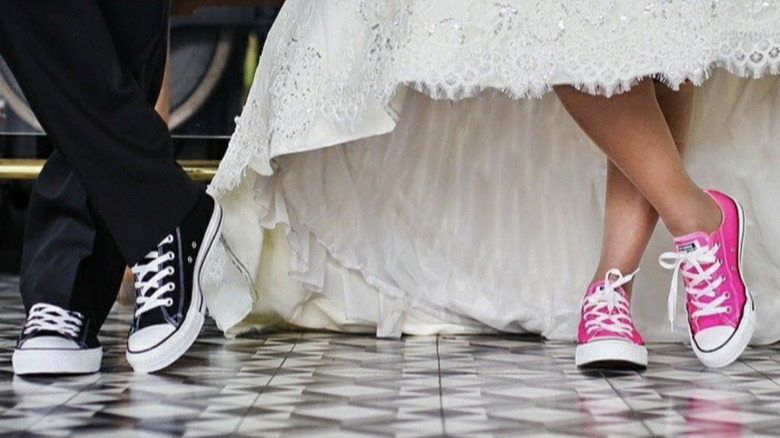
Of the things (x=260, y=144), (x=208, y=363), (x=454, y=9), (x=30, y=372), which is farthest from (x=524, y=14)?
(x=30, y=372)

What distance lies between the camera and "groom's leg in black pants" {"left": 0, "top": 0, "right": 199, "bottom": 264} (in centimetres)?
149

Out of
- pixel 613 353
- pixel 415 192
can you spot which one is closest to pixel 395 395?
pixel 613 353

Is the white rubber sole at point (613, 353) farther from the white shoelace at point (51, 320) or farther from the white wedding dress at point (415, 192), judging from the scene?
the white shoelace at point (51, 320)

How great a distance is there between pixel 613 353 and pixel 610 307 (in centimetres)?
8

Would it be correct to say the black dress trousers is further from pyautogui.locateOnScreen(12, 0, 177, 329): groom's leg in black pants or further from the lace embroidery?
the lace embroidery

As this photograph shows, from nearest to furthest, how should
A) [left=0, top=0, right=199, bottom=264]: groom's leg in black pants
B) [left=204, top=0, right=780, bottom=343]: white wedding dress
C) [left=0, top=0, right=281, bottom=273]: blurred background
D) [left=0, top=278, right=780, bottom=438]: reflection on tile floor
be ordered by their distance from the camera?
[left=0, top=278, right=780, bottom=438]: reflection on tile floor < [left=0, top=0, right=199, bottom=264]: groom's leg in black pants < [left=204, top=0, right=780, bottom=343]: white wedding dress < [left=0, top=0, right=281, bottom=273]: blurred background

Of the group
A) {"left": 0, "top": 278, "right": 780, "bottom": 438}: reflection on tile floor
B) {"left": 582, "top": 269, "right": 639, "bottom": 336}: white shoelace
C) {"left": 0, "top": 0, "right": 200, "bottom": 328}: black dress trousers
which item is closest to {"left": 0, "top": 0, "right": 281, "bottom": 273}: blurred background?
{"left": 0, "top": 278, "right": 780, "bottom": 438}: reflection on tile floor

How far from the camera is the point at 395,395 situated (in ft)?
4.60

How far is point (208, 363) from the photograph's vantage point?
1650 millimetres

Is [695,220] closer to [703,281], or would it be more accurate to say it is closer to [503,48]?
[703,281]

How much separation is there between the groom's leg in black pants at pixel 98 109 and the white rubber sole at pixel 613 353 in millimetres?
486

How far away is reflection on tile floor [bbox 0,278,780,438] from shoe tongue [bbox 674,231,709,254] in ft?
0.44

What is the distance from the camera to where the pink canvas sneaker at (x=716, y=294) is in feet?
5.27

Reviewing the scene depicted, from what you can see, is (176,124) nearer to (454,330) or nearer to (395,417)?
(454,330)
